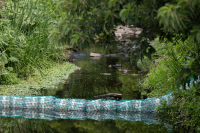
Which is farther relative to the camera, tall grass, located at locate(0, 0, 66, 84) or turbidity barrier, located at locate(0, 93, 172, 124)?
tall grass, located at locate(0, 0, 66, 84)

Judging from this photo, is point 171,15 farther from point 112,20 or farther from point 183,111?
point 183,111

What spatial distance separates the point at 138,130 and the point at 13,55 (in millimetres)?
3696

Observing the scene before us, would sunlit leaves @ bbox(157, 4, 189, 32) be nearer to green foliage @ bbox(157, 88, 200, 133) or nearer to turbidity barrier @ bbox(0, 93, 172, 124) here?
green foliage @ bbox(157, 88, 200, 133)

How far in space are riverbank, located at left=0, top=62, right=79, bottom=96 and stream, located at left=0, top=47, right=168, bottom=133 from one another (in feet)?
0.68

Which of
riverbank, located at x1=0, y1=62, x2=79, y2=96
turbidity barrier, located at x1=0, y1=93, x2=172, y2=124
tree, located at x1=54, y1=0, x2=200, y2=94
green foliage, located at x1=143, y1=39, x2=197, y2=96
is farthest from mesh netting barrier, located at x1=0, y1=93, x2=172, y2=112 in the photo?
tree, located at x1=54, y1=0, x2=200, y2=94

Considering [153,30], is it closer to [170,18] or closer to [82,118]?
[170,18]

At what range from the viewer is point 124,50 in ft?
40.8

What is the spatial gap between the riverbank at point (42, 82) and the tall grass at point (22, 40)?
0.26 metres

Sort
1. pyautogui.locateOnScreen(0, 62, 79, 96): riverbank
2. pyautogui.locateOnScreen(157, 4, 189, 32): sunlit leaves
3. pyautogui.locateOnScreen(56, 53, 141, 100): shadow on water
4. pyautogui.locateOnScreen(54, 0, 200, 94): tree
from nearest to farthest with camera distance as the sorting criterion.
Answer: pyautogui.locateOnScreen(157, 4, 189, 32): sunlit leaves
pyautogui.locateOnScreen(54, 0, 200, 94): tree
pyautogui.locateOnScreen(0, 62, 79, 96): riverbank
pyautogui.locateOnScreen(56, 53, 141, 100): shadow on water

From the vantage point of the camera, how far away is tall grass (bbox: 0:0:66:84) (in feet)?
20.5

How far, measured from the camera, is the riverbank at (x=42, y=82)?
18.5 ft

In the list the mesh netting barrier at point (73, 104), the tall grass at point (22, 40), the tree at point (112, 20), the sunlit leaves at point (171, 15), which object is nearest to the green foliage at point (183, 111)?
the mesh netting barrier at point (73, 104)

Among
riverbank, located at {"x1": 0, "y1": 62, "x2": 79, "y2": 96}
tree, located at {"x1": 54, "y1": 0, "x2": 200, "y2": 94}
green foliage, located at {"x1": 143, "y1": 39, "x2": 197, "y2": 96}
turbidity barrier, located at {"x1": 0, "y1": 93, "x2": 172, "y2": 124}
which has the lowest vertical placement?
turbidity barrier, located at {"x1": 0, "y1": 93, "x2": 172, "y2": 124}

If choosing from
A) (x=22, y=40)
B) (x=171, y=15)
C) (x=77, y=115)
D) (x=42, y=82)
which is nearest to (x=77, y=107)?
(x=77, y=115)
